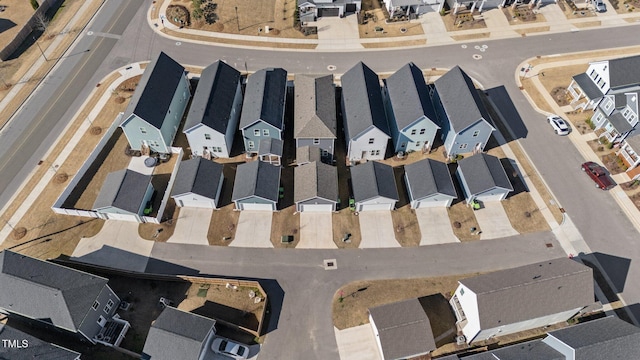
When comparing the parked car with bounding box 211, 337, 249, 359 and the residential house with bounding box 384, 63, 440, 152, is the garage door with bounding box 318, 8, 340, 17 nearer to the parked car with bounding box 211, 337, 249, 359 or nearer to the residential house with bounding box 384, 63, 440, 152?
the residential house with bounding box 384, 63, 440, 152

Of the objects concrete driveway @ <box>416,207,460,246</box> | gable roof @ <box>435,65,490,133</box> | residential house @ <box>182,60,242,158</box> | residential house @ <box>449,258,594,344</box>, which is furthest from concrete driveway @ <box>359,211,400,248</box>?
residential house @ <box>182,60,242,158</box>

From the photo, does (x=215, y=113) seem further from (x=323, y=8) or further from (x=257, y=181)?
(x=323, y=8)

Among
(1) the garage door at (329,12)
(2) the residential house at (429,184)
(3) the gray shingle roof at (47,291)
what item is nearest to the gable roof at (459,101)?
(2) the residential house at (429,184)

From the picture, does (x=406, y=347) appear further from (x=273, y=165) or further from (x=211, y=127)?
(x=211, y=127)

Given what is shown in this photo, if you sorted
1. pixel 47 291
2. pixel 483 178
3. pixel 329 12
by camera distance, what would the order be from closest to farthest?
pixel 47 291 < pixel 483 178 < pixel 329 12

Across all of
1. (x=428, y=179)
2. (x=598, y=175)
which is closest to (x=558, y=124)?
(x=598, y=175)

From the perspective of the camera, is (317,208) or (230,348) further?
(317,208)
